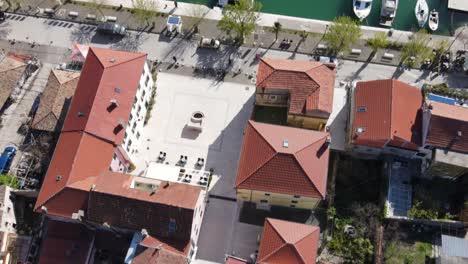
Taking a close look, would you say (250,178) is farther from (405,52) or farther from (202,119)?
(405,52)

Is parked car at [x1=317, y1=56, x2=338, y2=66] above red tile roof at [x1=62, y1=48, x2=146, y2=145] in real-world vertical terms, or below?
above

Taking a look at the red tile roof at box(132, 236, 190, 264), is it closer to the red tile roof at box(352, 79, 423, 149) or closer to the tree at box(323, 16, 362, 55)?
the red tile roof at box(352, 79, 423, 149)

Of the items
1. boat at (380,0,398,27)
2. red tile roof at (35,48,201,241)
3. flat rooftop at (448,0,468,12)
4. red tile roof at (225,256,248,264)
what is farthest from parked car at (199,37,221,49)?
flat rooftop at (448,0,468,12)

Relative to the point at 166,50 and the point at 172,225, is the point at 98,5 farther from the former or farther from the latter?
the point at 172,225

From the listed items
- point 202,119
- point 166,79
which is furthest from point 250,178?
point 166,79

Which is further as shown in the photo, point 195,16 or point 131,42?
point 195,16

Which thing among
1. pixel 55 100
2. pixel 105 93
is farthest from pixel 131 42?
pixel 105 93
